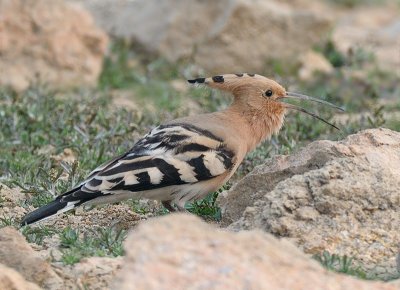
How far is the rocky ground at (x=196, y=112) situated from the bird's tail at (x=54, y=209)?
67 mm

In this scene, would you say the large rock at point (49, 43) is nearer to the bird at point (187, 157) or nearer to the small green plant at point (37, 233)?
the bird at point (187, 157)

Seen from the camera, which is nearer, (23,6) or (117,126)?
(117,126)

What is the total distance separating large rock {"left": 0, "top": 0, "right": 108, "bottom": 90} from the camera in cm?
877

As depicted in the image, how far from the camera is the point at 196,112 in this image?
318 inches

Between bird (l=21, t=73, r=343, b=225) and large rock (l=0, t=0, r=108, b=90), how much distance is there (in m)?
3.29

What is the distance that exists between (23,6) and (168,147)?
13.1 feet

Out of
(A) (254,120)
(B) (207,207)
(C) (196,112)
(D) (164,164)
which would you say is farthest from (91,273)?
(C) (196,112)

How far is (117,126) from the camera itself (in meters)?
7.11

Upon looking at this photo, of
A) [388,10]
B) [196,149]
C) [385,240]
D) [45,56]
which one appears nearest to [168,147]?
[196,149]

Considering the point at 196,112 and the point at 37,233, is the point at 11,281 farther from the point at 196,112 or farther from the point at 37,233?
the point at 196,112

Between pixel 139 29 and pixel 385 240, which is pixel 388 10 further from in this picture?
pixel 385 240

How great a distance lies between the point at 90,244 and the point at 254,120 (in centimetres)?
138

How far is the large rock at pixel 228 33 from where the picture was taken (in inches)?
381

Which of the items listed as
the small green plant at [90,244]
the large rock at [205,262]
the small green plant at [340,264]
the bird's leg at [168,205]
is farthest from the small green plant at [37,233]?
the large rock at [205,262]
